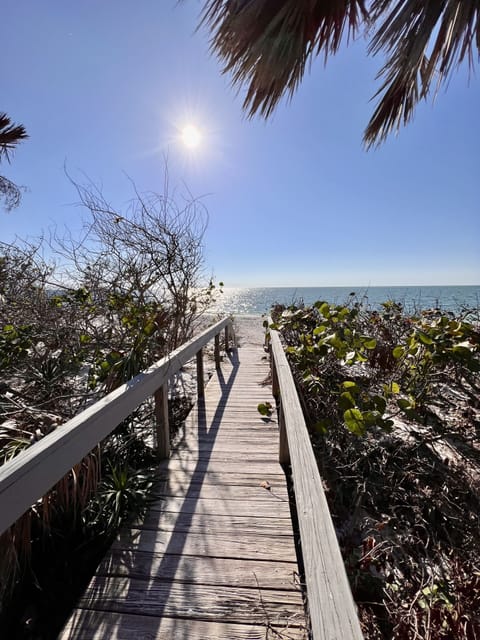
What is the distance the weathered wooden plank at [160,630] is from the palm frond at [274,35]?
3.27 m

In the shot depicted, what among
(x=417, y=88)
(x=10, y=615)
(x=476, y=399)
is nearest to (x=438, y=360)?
(x=476, y=399)

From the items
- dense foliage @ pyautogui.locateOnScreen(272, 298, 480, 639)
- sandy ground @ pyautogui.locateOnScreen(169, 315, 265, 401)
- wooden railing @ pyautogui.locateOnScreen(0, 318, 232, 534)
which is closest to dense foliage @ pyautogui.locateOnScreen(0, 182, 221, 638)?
wooden railing @ pyautogui.locateOnScreen(0, 318, 232, 534)

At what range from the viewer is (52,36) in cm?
334

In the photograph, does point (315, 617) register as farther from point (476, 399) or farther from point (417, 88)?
point (417, 88)

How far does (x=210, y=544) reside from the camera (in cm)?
144

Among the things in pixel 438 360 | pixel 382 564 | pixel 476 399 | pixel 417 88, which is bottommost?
pixel 382 564

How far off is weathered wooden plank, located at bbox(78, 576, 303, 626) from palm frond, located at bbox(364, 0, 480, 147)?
345cm

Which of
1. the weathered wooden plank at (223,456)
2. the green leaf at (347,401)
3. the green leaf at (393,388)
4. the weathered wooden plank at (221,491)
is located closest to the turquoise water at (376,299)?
the green leaf at (393,388)

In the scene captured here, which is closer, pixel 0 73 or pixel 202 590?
pixel 202 590

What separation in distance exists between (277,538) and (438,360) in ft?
5.26

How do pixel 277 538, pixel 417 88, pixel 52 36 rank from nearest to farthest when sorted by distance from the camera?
pixel 277 538 < pixel 417 88 < pixel 52 36

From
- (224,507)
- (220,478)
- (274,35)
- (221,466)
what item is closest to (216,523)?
(224,507)

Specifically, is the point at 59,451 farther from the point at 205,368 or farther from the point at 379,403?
the point at 205,368

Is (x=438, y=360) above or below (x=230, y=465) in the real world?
above
